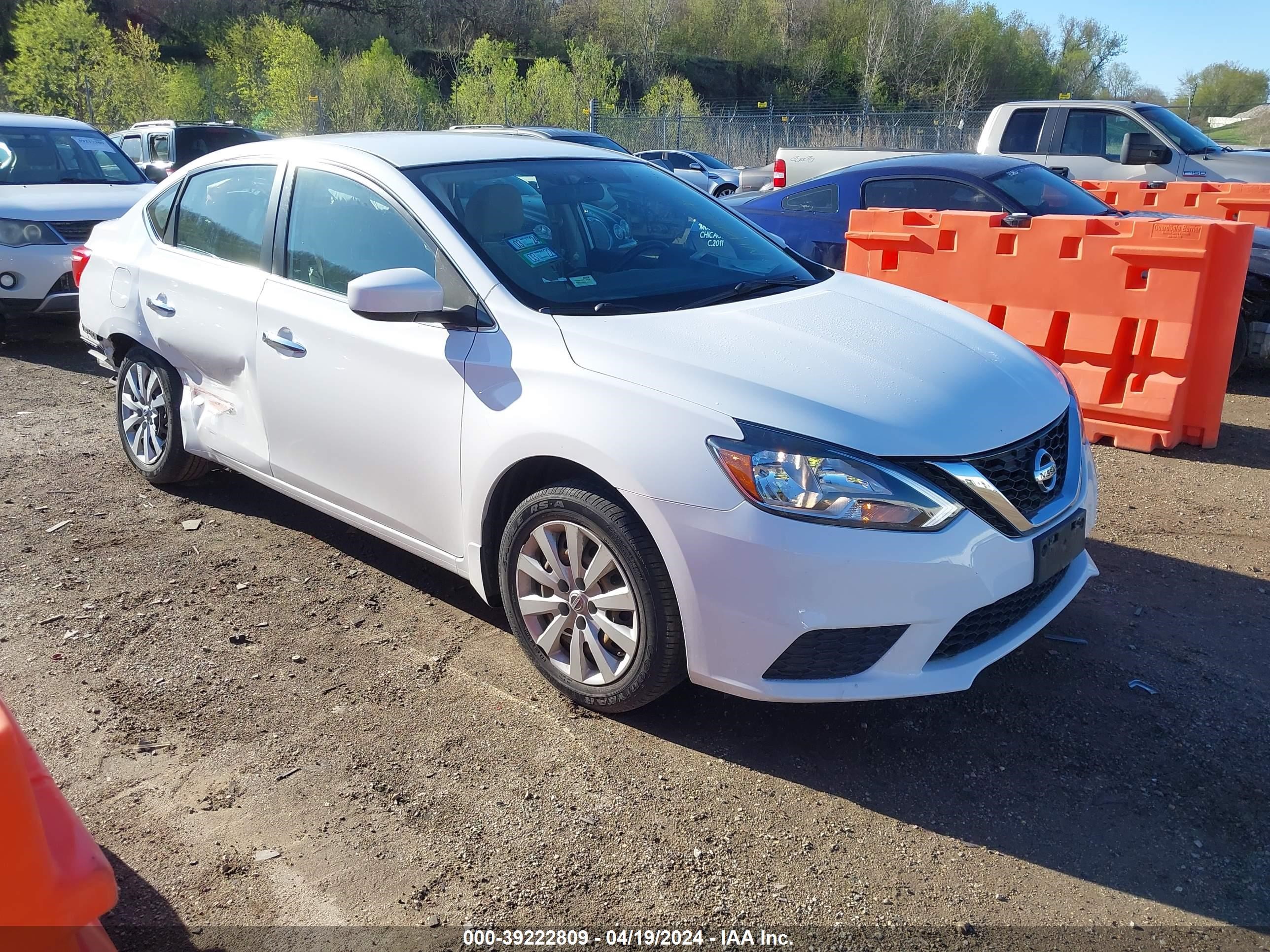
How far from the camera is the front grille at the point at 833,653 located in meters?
2.74

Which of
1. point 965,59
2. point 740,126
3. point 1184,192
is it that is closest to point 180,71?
point 740,126

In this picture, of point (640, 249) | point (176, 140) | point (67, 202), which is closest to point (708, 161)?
point (176, 140)

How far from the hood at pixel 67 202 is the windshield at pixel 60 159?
26 centimetres

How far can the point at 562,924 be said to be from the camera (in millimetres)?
2387

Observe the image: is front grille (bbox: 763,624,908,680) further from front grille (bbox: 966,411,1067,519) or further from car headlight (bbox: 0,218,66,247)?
car headlight (bbox: 0,218,66,247)

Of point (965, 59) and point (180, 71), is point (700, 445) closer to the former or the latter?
point (180, 71)

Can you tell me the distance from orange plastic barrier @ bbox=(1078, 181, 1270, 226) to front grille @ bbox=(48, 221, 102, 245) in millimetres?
8934

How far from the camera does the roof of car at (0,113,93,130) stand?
9203 millimetres

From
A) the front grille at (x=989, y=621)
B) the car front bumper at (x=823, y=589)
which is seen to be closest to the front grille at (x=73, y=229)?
the car front bumper at (x=823, y=589)

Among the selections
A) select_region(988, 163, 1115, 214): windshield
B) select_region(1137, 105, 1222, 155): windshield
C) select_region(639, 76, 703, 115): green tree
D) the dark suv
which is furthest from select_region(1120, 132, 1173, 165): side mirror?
select_region(639, 76, 703, 115): green tree

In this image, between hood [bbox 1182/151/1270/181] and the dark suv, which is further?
the dark suv

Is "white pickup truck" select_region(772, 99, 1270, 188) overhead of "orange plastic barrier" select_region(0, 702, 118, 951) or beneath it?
overhead

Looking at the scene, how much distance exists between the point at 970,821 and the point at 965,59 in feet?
234

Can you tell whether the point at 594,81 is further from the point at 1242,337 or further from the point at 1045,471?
the point at 1045,471
